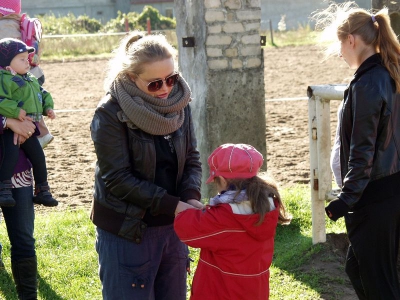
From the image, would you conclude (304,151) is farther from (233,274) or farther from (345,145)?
(233,274)

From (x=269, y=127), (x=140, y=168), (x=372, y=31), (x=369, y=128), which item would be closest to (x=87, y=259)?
(x=140, y=168)

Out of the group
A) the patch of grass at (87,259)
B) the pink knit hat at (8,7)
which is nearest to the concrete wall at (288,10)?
the patch of grass at (87,259)

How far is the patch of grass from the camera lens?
4.71m

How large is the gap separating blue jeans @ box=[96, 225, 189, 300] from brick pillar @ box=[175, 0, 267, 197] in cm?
369

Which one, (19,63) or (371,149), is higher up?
(19,63)

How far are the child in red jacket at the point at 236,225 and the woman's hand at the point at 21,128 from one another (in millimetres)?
1525

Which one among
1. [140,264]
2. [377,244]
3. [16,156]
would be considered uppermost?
[16,156]

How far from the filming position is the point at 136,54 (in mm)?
3070

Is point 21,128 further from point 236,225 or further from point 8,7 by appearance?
point 236,225

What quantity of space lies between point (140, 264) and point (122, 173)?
419mm

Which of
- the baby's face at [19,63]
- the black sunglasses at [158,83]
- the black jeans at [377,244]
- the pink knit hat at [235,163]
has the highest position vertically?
the baby's face at [19,63]

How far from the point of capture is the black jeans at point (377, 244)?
3.55m

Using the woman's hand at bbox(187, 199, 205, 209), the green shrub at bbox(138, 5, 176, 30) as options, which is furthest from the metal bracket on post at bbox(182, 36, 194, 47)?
the green shrub at bbox(138, 5, 176, 30)

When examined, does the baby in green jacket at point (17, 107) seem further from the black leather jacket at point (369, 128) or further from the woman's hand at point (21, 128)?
the black leather jacket at point (369, 128)
